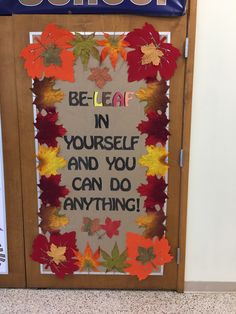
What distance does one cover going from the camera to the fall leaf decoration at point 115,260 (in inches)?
94.4

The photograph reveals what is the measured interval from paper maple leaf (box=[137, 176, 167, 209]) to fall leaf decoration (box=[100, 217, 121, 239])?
21cm

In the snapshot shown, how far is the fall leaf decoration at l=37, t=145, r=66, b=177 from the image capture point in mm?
2281

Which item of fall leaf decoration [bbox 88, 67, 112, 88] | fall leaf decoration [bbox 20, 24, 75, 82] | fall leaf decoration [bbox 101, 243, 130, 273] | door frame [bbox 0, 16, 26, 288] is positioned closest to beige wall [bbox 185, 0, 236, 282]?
fall leaf decoration [bbox 101, 243, 130, 273]

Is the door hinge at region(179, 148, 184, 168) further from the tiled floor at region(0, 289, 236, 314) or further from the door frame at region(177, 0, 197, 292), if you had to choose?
the tiled floor at region(0, 289, 236, 314)

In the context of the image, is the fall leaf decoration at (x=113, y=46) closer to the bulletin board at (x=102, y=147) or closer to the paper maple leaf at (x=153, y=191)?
the bulletin board at (x=102, y=147)

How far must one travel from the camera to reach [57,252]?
240cm

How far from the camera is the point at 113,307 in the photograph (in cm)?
230

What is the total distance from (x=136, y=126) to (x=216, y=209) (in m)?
0.71

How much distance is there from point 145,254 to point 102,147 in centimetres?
71

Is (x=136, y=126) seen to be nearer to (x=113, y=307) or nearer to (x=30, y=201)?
(x=30, y=201)

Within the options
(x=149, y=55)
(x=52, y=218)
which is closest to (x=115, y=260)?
(x=52, y=218)

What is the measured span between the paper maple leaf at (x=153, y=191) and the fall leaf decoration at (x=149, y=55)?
1.96 ft

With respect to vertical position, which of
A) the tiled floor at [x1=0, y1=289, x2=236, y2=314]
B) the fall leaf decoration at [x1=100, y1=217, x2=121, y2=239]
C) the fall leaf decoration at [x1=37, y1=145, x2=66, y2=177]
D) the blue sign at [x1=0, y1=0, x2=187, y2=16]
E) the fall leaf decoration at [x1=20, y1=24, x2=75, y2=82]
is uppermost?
the blue sign at [x1=0, y1=0, x2=187, y2=16]

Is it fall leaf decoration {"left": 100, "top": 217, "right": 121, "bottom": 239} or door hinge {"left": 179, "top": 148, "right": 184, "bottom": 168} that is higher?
door hinge {"left": 179, "top": 148, "right": 184, "bottom": 168}
